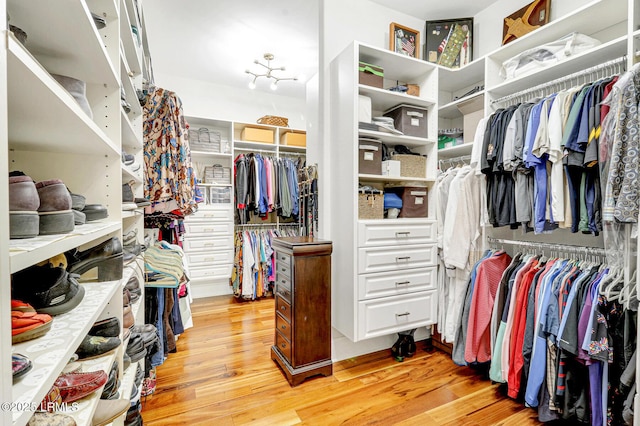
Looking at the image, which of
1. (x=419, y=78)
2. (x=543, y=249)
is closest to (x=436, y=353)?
(x=543, y=249)

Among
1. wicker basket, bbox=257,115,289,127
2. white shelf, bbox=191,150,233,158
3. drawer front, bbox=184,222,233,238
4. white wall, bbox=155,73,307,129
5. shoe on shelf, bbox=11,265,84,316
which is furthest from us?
wicker basket, bbox=257,115,289,127

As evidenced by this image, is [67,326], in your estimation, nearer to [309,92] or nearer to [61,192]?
[61,192]

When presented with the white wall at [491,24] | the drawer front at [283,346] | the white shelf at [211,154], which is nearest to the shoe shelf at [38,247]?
the drawer front at [283,346]

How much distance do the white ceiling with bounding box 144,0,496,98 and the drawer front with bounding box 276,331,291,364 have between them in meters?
2.52

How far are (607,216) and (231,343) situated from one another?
2530mm

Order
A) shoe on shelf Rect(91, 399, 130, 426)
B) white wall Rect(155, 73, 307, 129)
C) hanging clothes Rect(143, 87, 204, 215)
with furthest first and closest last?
white wall Rect(155, 73, 307, 129) → hanging clothes Rect(143, 87, 204, 215) → shoe on shelf Rect(91, 399, 130, 426)

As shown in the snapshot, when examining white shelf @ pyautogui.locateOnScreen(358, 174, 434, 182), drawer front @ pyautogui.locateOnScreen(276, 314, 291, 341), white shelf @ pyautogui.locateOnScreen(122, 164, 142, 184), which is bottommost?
drawer front @ pyautogui.locateOnScreen(276, 314, 291, 341)

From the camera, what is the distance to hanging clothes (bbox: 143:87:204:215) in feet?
6.16

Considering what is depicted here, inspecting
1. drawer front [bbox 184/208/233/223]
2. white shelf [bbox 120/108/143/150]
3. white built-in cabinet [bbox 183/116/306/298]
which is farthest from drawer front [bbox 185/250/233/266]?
white shelf [bbox 120/108/143/150]

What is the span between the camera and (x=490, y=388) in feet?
6.10

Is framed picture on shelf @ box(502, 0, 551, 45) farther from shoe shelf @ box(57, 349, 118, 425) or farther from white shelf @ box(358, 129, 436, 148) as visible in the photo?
shoe shelf @ box(57, 349, 118, 425)

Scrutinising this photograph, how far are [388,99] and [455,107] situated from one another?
67 centimetres

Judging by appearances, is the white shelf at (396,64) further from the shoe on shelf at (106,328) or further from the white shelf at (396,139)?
the shoe on shelf at (106,328)

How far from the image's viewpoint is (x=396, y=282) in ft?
6.72
